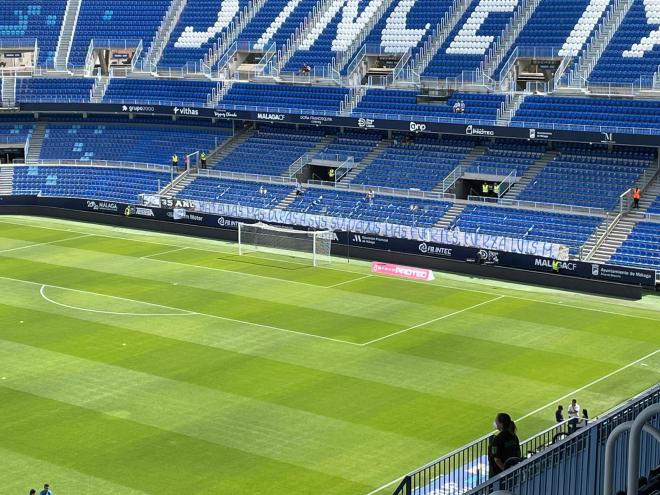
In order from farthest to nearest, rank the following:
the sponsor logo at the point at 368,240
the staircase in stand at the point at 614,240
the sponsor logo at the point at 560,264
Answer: the sponsor logo at the point at 368,240, the staircase in stand at the point at 614,240, the sponsor logo at the point at 560,264

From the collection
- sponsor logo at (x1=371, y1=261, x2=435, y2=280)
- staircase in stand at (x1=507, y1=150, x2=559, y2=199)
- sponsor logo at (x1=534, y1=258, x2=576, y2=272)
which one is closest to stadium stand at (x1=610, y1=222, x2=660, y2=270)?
sponsor logo at (x1=534, y1=258, x2=576, y2=272)

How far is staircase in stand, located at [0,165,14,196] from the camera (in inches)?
2756

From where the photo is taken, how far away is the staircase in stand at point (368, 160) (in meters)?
63.4

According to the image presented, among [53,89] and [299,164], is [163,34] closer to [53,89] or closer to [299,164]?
[53,89]

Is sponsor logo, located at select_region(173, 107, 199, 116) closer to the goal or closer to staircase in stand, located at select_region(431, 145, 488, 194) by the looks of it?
the goal

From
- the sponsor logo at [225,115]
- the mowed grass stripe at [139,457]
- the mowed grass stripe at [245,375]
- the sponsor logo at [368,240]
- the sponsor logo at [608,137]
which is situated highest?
the sponsor logo at [225,115]

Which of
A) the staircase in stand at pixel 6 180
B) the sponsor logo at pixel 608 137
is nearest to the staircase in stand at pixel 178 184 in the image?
the staircase in stand at pixel 6 180

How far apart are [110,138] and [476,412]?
4767 centimetres

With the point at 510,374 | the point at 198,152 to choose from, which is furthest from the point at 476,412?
the point at 198,152

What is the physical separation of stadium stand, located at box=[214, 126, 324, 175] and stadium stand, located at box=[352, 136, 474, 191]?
5.45m

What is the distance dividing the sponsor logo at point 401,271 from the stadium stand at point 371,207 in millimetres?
6003

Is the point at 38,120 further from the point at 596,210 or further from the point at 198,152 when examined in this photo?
the point at 596,210

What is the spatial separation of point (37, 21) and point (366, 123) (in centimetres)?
3000

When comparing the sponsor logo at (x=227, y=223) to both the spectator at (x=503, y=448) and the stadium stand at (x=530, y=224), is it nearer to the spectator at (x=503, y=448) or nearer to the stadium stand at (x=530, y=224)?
the stadium stand at (x=530, y=224)
